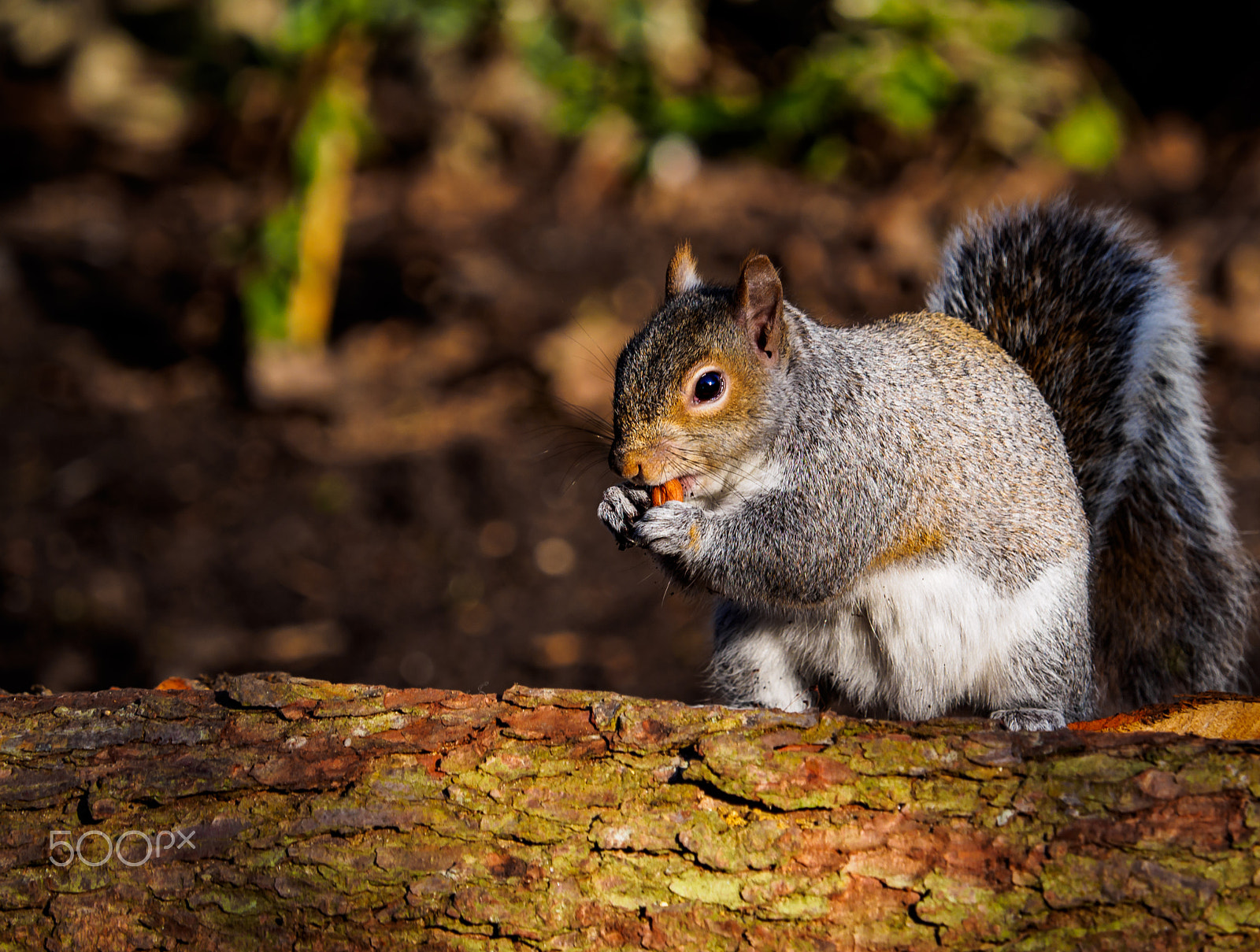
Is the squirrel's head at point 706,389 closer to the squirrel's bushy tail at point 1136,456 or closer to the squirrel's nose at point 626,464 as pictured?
the squirrel's nose at point 626,464

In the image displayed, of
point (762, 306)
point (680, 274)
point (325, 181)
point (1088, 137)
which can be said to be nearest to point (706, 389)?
point (762, 306)

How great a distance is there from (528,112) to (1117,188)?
262 cm

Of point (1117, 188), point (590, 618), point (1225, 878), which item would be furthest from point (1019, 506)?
point (1117, 188)

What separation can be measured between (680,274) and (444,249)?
8.57 ft

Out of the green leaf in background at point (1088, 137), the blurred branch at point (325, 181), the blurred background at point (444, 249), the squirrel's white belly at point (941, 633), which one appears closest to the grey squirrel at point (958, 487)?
the squirrel's white belly at point (941, 633)

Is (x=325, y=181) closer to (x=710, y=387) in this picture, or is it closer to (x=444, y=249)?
(x=444, y=249)

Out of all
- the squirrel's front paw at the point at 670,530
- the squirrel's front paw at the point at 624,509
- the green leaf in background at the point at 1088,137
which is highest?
the green leaf in background at the point at 1088,137

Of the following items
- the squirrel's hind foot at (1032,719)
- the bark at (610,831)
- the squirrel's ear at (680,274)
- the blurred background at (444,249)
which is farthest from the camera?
the blurred background at (444,249)

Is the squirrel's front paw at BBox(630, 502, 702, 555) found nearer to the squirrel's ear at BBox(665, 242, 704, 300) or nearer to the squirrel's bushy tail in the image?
the squirrel's ear at BBox(665, 242, 704, 300)

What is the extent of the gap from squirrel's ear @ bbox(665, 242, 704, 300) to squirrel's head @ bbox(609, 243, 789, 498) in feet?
0.70

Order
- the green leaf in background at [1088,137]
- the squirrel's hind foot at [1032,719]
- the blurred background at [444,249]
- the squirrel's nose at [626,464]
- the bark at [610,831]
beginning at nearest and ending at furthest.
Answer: the bark at [610,831]
the squirrel's hind foot at [1032,719]
the squirrel's nose at [626,464]
the blurred background at [444,249]
the green leaf in background at [1088,137]

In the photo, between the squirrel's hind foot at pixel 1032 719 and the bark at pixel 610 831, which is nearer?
the bark at pixel 610 831

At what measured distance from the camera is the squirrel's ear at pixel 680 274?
1.89 metres

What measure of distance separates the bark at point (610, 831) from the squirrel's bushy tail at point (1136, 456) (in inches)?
28.2
